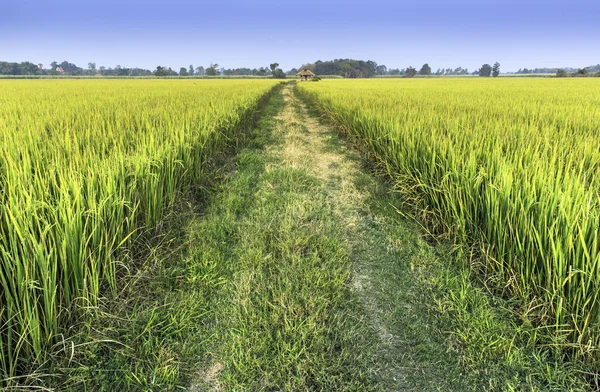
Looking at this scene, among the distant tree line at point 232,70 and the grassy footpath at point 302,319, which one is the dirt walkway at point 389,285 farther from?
the distant tree line at point 232,70

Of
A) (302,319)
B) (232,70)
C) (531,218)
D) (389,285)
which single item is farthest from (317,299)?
(232,70)

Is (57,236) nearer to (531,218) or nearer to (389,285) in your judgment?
(389,285)

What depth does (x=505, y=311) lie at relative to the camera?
173cm

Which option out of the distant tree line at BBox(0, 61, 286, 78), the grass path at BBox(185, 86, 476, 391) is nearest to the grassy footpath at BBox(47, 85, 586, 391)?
the grass path at BBox(185, 86, 476, 391)

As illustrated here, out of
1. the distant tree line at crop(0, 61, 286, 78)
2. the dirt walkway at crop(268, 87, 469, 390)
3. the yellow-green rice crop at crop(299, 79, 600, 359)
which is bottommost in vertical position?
the dirt walkway at crop(268, 87, 469, 390)

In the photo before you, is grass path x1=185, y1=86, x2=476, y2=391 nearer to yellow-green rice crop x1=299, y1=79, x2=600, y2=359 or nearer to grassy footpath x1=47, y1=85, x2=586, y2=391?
grassy footpath x1=47, y1=85, x2=586, y2=391

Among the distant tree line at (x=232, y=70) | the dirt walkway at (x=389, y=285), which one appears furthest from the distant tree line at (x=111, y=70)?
the dirt walkway at (x=389, y=285)

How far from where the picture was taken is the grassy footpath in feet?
4.54

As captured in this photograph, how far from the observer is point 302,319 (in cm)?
171

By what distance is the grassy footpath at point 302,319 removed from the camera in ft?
4.54

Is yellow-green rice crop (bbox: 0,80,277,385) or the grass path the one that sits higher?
yellow-green rice crop (bbox: 0,80,277,385)

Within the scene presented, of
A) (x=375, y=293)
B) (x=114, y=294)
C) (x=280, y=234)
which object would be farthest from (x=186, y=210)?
(x=375, y=293)

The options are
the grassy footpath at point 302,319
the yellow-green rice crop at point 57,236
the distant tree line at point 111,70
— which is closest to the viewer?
the yellow-green rice crop at point 57,236

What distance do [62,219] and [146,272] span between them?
645 millimetres
